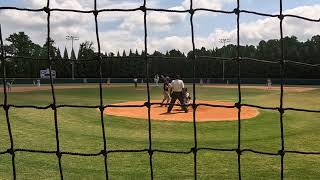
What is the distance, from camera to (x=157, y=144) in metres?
9.85

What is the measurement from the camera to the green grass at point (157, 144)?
7195 mm

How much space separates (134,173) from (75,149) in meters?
2.45

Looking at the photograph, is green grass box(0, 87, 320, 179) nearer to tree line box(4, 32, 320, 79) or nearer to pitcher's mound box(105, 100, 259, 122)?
pitcher's mound box(105, 100, 259, 122)

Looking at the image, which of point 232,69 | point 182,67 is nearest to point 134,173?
point 182,67

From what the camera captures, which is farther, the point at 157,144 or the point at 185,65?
the point at 185,65

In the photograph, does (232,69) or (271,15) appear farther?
(232,69)

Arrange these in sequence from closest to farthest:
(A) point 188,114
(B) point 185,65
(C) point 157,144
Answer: (C) point 157,144, (A) point 188,114, (B) point 185,65

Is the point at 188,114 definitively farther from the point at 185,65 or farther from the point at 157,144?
the point at 185,65

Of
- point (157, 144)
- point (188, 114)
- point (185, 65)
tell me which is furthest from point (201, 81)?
point (157, 144)

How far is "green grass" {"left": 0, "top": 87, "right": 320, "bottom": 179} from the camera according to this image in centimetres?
720

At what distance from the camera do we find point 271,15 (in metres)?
3.88

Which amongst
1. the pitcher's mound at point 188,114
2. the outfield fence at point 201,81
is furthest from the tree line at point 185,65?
the pitcher's mound at point 188,114

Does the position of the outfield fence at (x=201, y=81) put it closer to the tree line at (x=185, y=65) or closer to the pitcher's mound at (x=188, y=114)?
the tree line at (x=185, y=65)

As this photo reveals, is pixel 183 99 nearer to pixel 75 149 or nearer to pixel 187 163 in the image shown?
pixel 75 149
